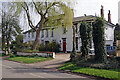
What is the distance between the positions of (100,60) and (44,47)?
755 inches

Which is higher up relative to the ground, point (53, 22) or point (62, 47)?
point (53, 22)

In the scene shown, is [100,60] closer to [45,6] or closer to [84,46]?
[84,46]

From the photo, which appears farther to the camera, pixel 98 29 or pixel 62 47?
pixel 62 47

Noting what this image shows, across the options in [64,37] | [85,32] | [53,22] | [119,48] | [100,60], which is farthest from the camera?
[64,37]

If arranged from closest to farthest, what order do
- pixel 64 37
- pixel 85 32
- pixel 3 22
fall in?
1. pixel 85 32
2. pixel 3 22
3. pixel 64 37

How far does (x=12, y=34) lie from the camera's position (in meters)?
29.0

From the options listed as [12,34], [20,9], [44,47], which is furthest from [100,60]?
[12,34]

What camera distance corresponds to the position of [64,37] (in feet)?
98.8

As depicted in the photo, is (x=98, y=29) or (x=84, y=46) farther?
(x=84, y=46)

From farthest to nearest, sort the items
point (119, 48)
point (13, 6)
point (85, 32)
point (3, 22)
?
point (3, 22) → point (13, 6) → point (85, 32) → point (119, 48)

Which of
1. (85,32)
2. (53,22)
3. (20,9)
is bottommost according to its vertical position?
(85,32)

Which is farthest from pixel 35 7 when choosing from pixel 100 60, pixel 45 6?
pixel 100 60

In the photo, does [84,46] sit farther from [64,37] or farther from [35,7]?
[64,37]

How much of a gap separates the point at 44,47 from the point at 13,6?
12.5m
